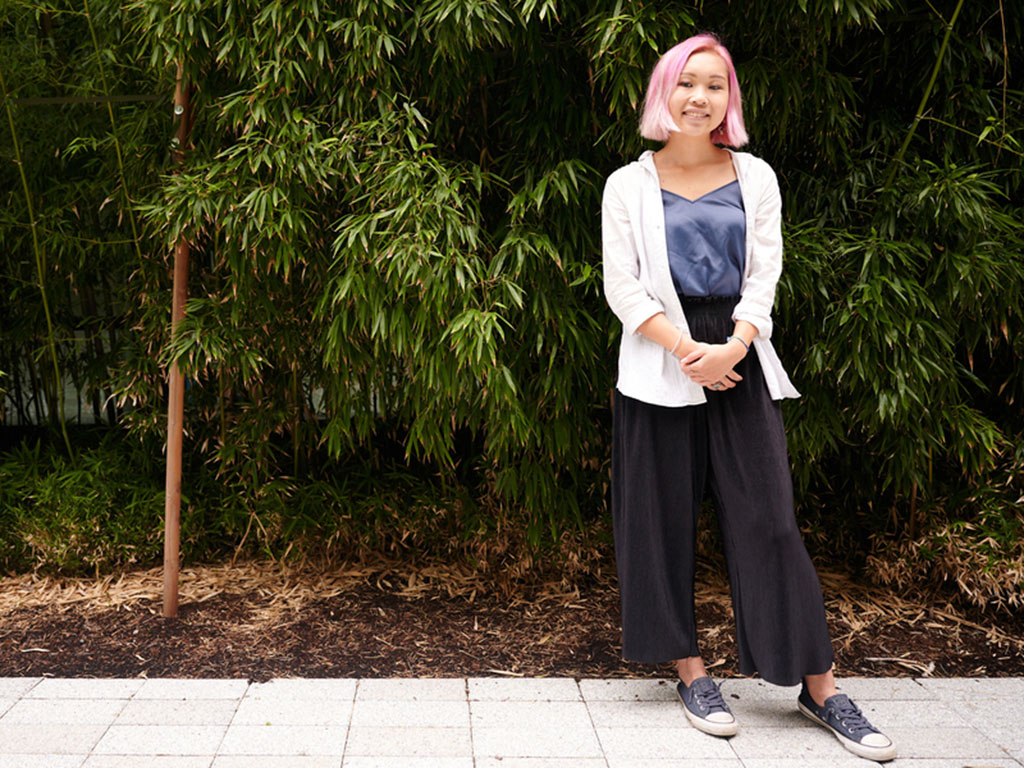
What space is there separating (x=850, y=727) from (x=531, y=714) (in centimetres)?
76

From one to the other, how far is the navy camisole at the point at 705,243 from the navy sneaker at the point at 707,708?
98cm

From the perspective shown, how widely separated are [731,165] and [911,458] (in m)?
1.10

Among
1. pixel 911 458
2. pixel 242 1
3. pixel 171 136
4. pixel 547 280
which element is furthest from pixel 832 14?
pixel 171 136

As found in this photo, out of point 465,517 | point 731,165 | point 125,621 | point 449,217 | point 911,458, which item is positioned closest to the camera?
point 731,165

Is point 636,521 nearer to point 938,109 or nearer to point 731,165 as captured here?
point 731,165

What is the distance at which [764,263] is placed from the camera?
89.3 inches

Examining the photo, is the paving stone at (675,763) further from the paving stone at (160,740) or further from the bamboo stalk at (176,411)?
the bamboo stalk at (176,411)

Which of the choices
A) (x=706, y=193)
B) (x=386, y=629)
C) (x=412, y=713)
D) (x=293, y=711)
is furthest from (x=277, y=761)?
(x=706, y=193)

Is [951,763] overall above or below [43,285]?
below

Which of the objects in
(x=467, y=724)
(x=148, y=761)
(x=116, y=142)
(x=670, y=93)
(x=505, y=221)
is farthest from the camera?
(x=116, y=142)

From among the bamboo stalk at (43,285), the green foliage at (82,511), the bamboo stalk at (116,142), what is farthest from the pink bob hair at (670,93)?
the green foliage at (82,511)

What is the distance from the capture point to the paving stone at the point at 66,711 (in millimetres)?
2344

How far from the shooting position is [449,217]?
2.55 meters

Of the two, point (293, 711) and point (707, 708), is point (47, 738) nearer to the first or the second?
point (293, 711)
